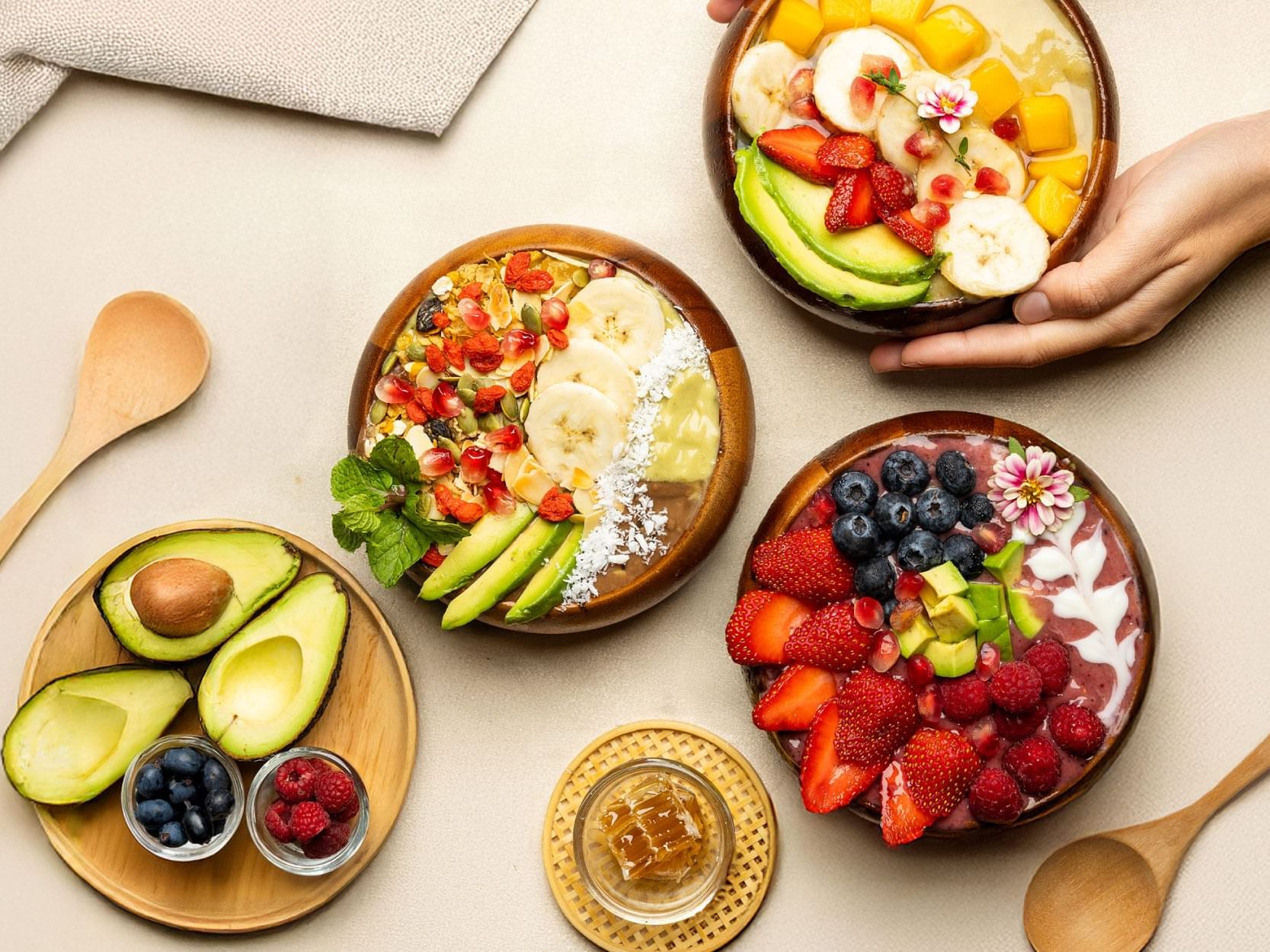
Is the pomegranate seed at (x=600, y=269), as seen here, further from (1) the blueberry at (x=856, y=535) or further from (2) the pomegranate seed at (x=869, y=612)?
(2) the pomegranate seed at (x=869, y=612)

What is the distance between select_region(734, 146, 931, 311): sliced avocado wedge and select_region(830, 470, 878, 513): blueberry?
321 mm

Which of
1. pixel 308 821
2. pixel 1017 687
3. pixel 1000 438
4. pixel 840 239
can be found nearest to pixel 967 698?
pixel 1017 687

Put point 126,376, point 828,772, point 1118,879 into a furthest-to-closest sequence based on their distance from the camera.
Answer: point 126,376
point 1118,879
point 828,772

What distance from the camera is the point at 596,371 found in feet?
6.87

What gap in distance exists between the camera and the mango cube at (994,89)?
6.93 ft

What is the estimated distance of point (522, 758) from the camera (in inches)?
94.7

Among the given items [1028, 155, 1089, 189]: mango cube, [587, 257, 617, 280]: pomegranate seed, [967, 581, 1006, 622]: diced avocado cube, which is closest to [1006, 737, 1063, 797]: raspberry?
[967, 581, 1006, 622]: diced avocado cube

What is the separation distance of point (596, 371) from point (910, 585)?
2.27ft

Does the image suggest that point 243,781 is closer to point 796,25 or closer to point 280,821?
point 280,821

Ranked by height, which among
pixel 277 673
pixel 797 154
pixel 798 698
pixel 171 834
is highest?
pixel 797 154

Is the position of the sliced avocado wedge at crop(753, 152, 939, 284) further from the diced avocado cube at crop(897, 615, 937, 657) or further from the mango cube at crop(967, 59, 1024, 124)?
the diced avocado cube at crop(897, 615, 937, 657)

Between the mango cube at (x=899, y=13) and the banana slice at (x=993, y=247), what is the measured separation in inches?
14.6

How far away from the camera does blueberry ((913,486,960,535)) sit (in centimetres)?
202

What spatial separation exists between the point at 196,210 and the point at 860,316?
4.88 feet
